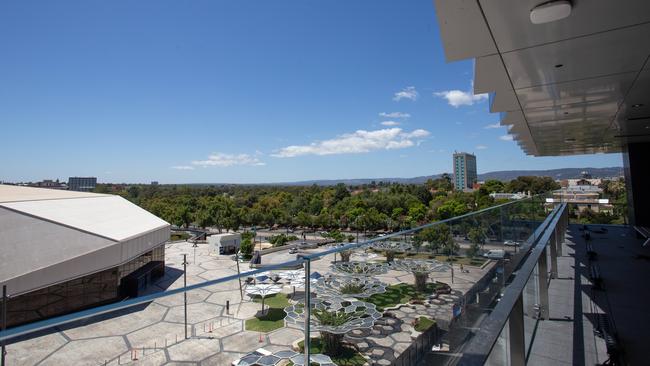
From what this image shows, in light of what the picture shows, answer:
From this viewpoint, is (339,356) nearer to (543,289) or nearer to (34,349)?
(34,349)

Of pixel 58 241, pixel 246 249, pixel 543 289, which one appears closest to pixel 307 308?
pixel 543 289

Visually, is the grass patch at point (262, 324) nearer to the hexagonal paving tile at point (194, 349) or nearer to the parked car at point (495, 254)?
the hexagonal paving tile at point (194, 349)

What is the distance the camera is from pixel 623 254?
22.6 ft

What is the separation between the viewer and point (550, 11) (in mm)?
2229

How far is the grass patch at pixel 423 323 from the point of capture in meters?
2.05

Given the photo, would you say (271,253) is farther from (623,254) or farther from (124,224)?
(623,254)

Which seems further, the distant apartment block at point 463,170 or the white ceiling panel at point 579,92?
the distant apartment block at point 463,170

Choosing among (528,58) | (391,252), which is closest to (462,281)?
(391,252)

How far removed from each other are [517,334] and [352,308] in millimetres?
872

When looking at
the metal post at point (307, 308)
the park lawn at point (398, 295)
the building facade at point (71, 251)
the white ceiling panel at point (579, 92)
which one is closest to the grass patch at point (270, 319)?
the metal post at point (307, 308)

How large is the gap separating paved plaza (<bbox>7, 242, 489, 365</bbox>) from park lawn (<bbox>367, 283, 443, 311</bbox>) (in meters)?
0.05

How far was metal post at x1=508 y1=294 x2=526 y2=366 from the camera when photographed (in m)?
1.50

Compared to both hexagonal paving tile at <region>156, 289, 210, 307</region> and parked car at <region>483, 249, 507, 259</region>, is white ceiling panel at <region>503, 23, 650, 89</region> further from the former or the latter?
hexagonal paving tile at <region>156, 289, 210, 307</region>

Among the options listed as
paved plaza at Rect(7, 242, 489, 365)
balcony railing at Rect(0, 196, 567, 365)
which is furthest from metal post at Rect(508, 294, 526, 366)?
paved plaza at Rect(7, 242, 489, 365)
